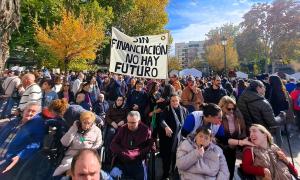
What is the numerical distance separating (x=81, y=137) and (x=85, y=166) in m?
2.85

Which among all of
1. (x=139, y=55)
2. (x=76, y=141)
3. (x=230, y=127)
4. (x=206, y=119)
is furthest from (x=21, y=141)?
(x=139, y=55)

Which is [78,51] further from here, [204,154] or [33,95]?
[204,154]

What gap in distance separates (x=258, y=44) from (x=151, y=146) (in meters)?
47.4

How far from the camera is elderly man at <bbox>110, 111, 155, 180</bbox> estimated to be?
518 cm

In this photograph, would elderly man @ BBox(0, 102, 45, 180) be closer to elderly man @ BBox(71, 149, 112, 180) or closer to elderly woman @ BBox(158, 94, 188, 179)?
elderly woman @ BBox(158, 94, 188, 179)

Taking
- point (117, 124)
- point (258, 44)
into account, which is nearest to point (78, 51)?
point (117, 124)

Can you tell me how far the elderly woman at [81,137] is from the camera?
5032 millimetres

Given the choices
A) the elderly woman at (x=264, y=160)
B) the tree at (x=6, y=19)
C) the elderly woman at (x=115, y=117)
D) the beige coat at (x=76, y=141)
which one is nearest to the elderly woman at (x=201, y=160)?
the elderly woman at (x=264, y=160)

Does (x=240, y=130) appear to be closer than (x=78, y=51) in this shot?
Yes

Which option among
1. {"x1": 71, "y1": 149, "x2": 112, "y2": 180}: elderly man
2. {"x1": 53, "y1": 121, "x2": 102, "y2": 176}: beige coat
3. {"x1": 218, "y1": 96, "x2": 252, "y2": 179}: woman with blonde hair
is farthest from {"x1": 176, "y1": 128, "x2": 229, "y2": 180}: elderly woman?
{"x1": 71, "y1": 149, "x2": 112, "y2": 180}: elderly man

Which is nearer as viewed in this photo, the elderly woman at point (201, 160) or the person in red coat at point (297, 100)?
the elderly woman at point (201, 160)

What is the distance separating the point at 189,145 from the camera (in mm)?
4207

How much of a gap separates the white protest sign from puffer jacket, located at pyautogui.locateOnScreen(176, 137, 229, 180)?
154 inches

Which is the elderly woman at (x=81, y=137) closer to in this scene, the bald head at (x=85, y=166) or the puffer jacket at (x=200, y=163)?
the puffer jacket at (x=200, y=163)
